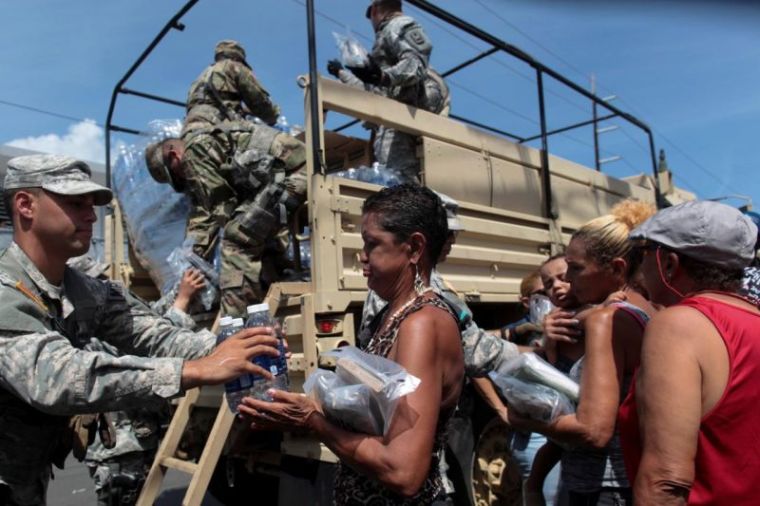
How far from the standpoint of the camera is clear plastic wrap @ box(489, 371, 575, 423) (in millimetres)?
1741

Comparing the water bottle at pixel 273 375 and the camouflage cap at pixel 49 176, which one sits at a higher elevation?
the camouflage cap at pixel 49 176

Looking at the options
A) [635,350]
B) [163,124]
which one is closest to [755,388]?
[635,350]

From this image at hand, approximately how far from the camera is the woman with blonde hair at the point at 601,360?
167 cm

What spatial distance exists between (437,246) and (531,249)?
2623 mm

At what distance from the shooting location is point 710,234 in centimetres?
141

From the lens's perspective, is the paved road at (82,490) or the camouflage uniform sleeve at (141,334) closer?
the camouflage uniform sleeve at (141,334)

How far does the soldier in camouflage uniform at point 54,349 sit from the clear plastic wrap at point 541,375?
2.42ft

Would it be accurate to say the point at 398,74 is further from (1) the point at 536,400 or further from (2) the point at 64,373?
(2) the point at 64,373

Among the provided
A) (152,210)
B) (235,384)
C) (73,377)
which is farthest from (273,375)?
(152,210)

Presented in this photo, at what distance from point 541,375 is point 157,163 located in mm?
3230

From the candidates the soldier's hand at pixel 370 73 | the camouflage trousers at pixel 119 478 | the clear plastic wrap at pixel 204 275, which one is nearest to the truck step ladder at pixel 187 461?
the clear plastic wrap at pixel 204 275

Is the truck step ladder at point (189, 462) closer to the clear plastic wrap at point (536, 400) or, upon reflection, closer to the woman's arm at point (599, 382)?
the clear plastic wrap at point (536, 400)

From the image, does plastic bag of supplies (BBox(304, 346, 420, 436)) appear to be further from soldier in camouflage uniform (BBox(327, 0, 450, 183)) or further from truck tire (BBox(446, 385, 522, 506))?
soldier in camouflage uniform (BBox(327, 0, 450, 183))

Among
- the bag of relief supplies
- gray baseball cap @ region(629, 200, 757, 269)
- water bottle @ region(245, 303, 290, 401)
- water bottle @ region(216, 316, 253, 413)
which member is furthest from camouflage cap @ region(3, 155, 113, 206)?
gray baseball cap @ region(629, 200, 757, 269)
